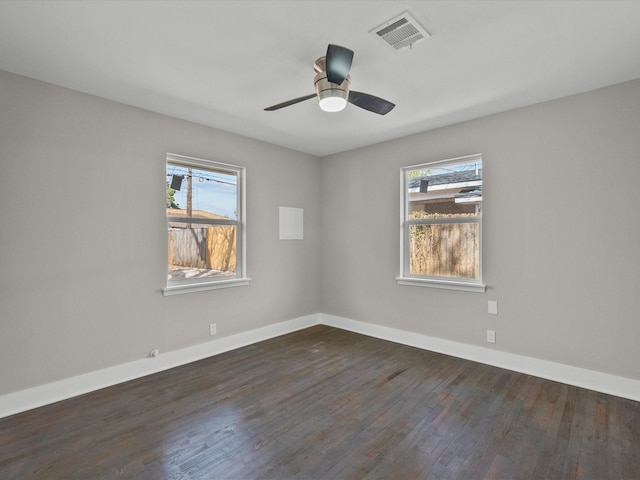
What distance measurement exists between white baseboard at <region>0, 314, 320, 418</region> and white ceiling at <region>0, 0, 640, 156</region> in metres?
2.46

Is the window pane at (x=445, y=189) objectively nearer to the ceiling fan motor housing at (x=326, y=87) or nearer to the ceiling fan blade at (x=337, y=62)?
the ceiling fan motor housing at (x=326, y=87)

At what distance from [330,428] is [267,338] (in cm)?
211

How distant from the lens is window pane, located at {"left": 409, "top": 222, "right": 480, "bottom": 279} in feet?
11.9

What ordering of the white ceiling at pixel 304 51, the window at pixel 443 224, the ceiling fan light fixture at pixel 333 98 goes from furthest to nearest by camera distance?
the window at pixel 443 224
the ceiling fan light fixture at pixel 333 98
the white ceiling at pixel 304 51

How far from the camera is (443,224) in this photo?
3.85 meters

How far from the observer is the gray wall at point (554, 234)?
270 cm

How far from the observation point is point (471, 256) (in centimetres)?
363

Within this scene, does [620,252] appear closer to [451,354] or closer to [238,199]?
[451,354]

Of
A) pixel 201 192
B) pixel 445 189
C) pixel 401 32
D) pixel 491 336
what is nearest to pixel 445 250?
pixel 445 189

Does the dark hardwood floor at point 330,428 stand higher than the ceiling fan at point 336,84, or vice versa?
the ceiling fan at point 336,84

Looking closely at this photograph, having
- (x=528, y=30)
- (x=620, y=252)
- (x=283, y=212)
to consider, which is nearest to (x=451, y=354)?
(x=620, y=252)

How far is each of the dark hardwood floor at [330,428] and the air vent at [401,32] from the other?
2581 millimetres

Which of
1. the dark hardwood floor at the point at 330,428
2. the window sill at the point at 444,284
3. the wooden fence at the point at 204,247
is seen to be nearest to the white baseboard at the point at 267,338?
the dark hardwood floor at the point at 330,428

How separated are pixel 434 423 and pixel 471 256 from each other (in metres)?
1.93
